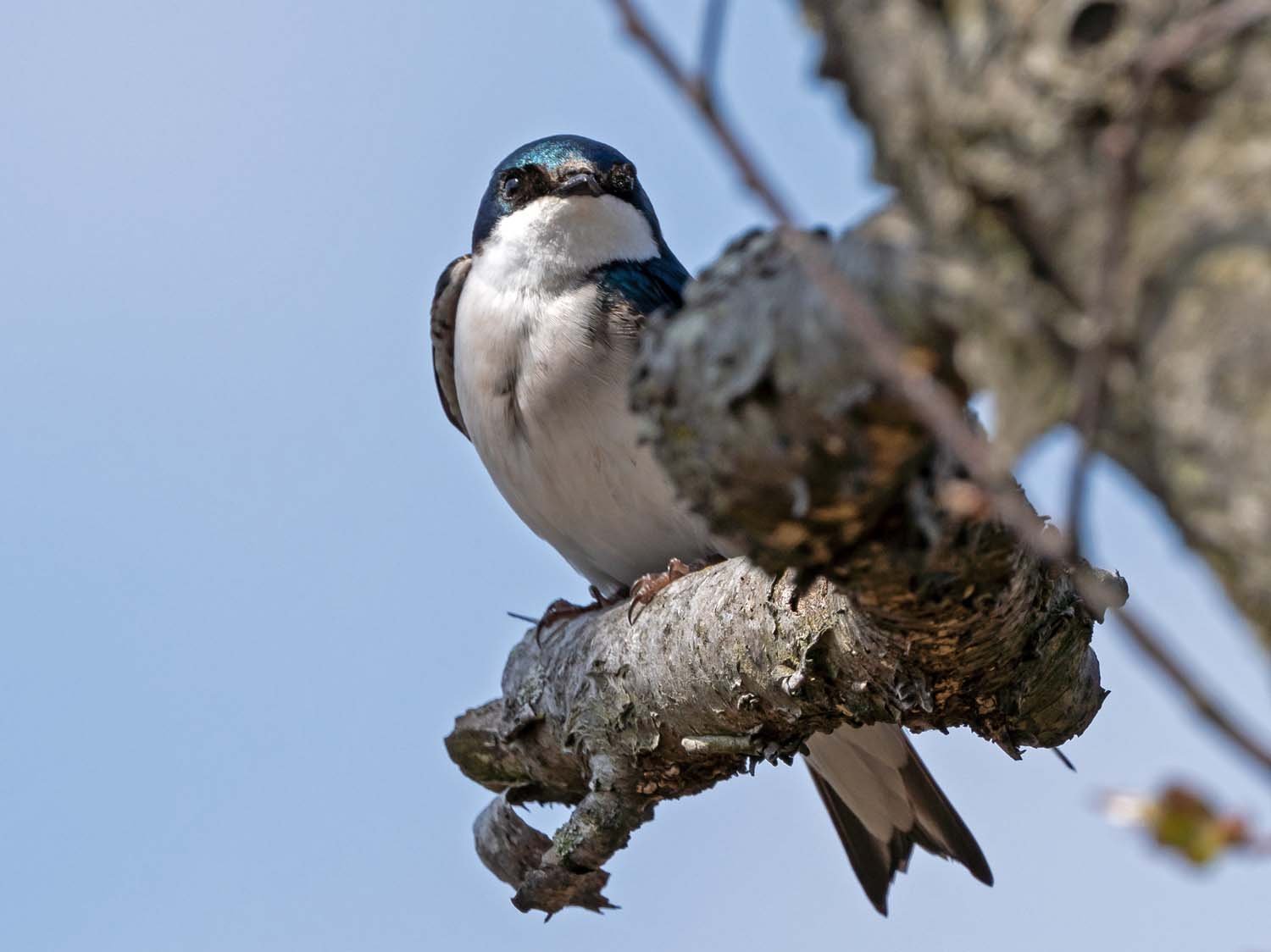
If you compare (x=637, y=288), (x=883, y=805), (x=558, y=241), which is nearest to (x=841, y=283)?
(x=883, y=805)

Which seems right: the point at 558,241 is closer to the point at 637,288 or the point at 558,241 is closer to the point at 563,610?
the point at 637,288

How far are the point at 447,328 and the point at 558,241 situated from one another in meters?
0.50

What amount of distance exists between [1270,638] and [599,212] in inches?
161

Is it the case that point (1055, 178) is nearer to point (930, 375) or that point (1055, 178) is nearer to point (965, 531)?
point (930, 375)

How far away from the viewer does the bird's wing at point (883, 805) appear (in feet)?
13.3

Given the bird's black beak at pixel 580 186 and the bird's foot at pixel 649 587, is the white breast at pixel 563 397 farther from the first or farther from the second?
the bird's foot at pixel 649 587

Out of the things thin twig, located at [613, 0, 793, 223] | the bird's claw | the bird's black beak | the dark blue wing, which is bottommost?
thin twig, located at [613, 0, 793, 223]

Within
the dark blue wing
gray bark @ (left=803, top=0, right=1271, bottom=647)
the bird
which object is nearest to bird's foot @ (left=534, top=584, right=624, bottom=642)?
the bird

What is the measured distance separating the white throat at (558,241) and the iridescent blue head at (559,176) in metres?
0.04

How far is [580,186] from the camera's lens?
5.00m

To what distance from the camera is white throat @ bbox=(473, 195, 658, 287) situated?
15.8 feet

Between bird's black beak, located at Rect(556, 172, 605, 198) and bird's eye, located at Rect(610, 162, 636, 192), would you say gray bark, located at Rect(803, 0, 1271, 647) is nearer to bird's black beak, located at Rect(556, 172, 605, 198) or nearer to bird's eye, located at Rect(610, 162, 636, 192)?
bird's black beak, located at Rect(556, 172, 605, 198)

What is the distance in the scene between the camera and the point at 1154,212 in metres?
1.01

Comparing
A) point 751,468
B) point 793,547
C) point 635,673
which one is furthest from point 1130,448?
point 635,673
